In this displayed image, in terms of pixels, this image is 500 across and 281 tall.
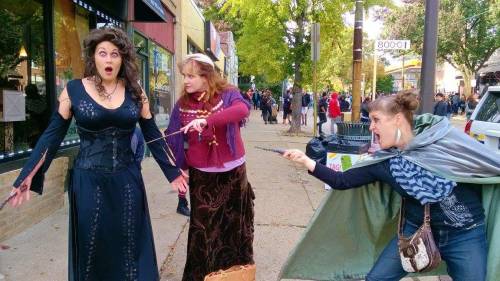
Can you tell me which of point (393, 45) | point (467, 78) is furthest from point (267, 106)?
point (467, 78)

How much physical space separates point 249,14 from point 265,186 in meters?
9.19

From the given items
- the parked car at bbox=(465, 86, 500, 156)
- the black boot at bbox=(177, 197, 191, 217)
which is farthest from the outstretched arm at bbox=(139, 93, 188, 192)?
the parked car at bbox=(465, 86, 500, 156)

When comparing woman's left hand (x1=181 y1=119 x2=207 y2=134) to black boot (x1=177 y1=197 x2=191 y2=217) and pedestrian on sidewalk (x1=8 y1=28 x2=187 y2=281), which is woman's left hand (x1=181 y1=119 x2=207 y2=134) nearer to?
pedestrian on sidewalk (x1=8 y1=28 x2=187 y2=281)

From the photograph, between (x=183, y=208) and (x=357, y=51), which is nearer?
(x=183, y=208)

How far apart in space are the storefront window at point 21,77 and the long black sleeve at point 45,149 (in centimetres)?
263

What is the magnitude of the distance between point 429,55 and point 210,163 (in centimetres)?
391

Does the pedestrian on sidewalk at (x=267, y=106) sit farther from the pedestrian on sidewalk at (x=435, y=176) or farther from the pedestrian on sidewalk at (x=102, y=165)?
the pedestrian on sidewalk at (x=435, y=176)

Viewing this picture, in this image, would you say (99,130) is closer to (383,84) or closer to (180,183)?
(180,183)

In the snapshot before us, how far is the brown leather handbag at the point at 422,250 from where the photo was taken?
8.16 ft

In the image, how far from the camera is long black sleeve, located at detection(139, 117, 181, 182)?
9.68ft

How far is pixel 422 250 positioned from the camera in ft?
8.16

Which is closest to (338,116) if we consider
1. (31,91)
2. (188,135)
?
(31,91)

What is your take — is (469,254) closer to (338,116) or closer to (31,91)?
(31,91)

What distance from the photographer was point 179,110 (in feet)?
10.9
